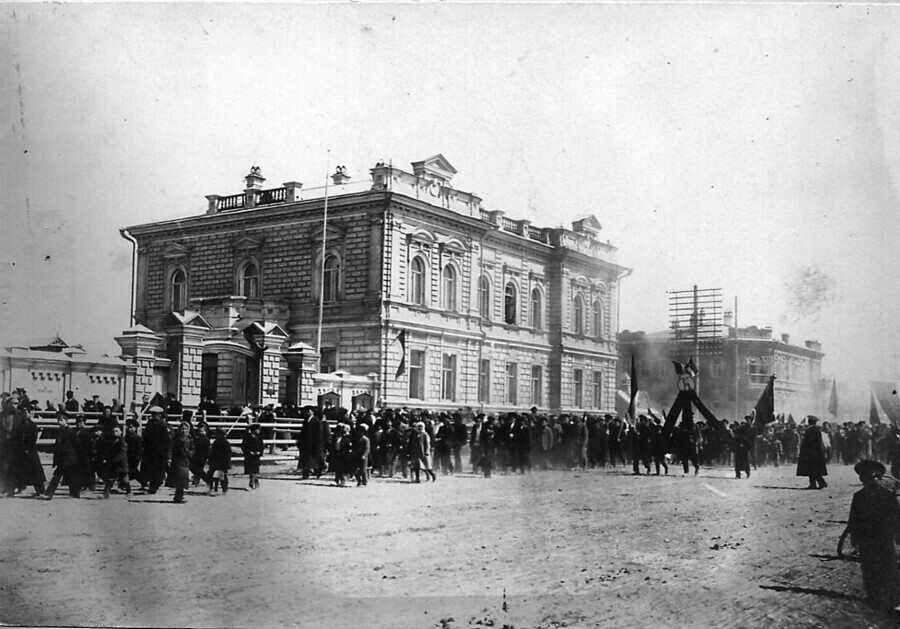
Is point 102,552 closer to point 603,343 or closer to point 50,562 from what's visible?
point 50,562

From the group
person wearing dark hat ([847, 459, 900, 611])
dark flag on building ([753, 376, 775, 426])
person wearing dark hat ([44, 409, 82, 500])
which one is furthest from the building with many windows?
person wearing dark hat ([847, 459, 900, 611])

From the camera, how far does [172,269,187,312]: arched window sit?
9.13m

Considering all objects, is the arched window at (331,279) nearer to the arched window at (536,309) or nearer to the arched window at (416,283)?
the arched window at (416,283)

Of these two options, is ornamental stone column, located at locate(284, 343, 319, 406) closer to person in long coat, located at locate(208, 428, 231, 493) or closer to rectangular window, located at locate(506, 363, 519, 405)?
person in long coat, located at locate(208, 428, 231, 493)

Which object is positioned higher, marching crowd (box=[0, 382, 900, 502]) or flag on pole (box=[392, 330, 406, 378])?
flag on pole (box=[392, 330, 406, 378])

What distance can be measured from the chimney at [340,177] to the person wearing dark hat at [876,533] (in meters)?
6.12

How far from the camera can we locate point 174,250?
366 inches

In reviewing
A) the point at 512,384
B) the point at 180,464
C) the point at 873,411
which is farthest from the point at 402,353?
the point at 873,411

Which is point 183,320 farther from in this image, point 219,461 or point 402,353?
point 402,353

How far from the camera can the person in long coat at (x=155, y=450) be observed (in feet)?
28.9

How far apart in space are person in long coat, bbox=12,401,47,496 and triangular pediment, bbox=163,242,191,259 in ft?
6.93

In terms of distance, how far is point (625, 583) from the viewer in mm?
7758

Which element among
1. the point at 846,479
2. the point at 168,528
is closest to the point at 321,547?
the point at 168,528

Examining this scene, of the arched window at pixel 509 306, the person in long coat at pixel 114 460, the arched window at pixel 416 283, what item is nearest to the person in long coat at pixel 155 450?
the person in long coat at pixel 114 460
